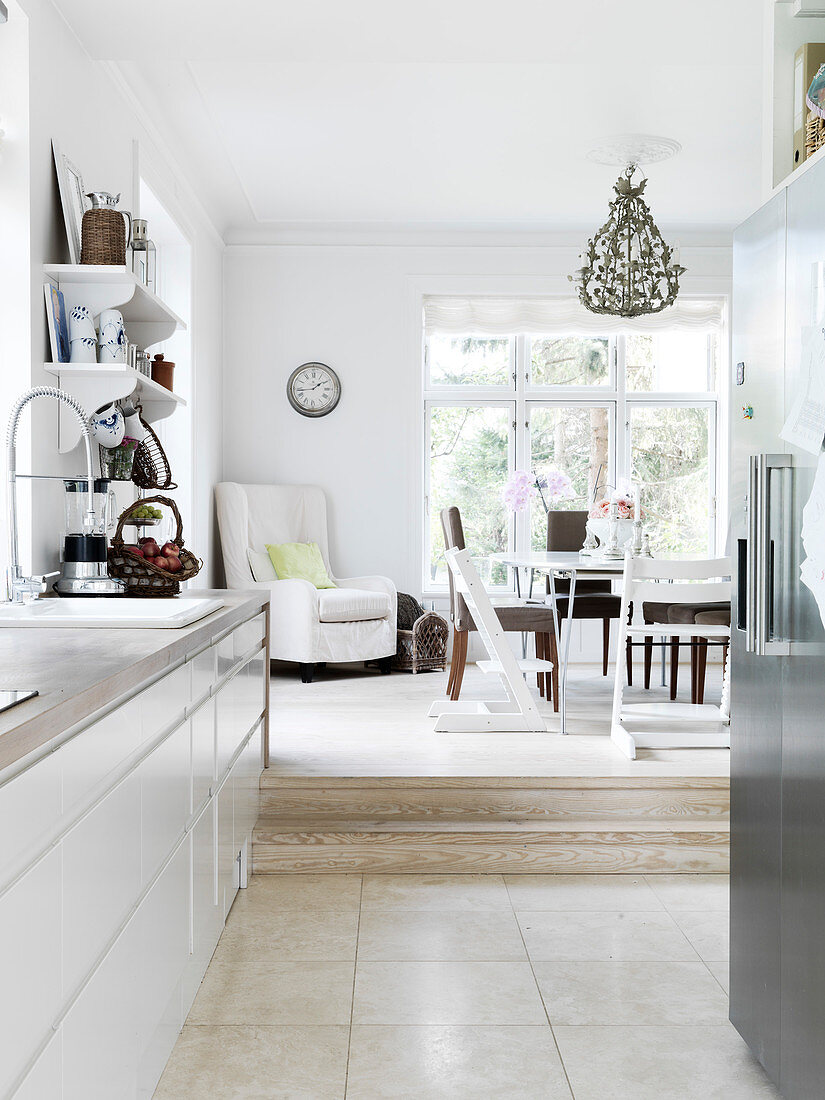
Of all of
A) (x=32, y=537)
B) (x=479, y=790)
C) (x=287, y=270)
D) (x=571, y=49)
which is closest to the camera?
(x=32, y=537)

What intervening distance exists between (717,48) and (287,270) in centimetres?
363

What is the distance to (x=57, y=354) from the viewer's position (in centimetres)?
284

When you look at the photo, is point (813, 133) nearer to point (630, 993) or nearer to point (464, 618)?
point (630, 993)

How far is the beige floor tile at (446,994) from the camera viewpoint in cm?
225

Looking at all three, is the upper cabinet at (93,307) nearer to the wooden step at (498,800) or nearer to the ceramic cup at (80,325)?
the ceramic cup at (80,325)

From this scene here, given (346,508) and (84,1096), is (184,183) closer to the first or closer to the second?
(346,508)

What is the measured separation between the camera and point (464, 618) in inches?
187

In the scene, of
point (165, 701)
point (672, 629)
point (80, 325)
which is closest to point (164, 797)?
point (165, 701)

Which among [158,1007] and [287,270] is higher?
[287,270]

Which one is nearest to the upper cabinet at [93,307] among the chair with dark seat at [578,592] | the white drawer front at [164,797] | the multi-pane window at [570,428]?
the white drawer front at [164,797]

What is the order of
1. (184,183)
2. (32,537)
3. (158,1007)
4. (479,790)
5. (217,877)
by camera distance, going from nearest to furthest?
(158,1007), (217,877), (32,537), (479,790), (184,183)

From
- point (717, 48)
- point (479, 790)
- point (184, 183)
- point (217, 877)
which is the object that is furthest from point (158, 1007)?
point (184, 183)

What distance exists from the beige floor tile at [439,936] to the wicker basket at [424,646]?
296 cm

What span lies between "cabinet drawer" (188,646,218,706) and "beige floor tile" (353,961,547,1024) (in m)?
0.79
